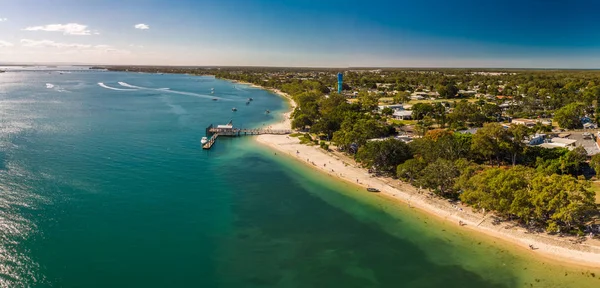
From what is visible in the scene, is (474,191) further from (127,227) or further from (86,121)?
(86,121)

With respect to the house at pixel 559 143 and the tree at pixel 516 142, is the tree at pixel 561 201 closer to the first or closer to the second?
the tree at pixel 516 142

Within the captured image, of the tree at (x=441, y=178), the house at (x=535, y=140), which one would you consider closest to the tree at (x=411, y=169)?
the tree at (x=441, y=178)

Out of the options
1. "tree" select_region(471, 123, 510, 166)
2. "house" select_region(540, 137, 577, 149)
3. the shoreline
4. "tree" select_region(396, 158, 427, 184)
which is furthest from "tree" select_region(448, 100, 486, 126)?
"tree" select_region(396, 158, 427, 184)

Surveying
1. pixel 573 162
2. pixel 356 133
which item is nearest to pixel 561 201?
pixel 573 162

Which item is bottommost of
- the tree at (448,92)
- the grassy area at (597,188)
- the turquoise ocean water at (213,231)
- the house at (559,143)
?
the turquoise ocean water at (213,231)

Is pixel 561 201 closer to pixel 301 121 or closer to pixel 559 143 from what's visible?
pixel 559 143
